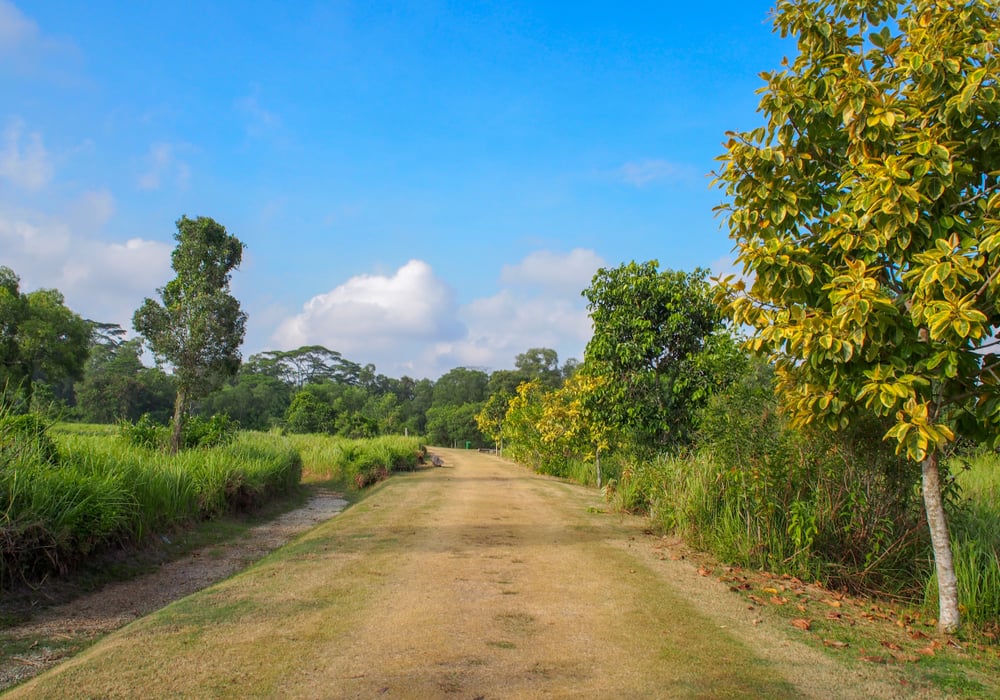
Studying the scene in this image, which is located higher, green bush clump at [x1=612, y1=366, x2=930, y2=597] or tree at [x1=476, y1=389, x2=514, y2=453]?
tree at [x1=476, y1=389, x2=514, y2=453]

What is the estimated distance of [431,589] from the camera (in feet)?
18.4

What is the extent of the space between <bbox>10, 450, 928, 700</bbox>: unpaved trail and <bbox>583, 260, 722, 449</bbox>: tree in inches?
172

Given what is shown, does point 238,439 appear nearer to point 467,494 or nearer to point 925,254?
point 467,494

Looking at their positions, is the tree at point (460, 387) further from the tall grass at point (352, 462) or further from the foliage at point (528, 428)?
the tall grass at point (352, 462)

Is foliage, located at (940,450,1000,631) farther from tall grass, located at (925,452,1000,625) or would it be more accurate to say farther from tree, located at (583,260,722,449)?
tree, located at (583,260,722,449)

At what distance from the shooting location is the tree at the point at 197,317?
706 inches

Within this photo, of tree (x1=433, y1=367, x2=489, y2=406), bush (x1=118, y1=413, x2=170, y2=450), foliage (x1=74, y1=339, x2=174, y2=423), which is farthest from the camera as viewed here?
tree (x1=433, y1=367, x2=489, y2=406)

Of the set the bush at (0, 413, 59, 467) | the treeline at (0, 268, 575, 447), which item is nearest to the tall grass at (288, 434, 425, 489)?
the treeline at (0, 268, 575, 447)

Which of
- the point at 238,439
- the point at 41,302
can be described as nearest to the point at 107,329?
the point at 41,302

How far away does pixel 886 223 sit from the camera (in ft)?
14.9

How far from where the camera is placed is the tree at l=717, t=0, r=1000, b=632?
4.32 m

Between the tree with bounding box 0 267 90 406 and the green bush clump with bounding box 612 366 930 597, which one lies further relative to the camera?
the tree with bounding box 0 267 90 406

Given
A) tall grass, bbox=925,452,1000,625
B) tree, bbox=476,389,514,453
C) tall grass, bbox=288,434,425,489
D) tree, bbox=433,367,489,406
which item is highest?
tree, bbox=433,367,489,406

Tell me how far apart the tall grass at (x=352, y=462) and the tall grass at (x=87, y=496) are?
818 centimetres
